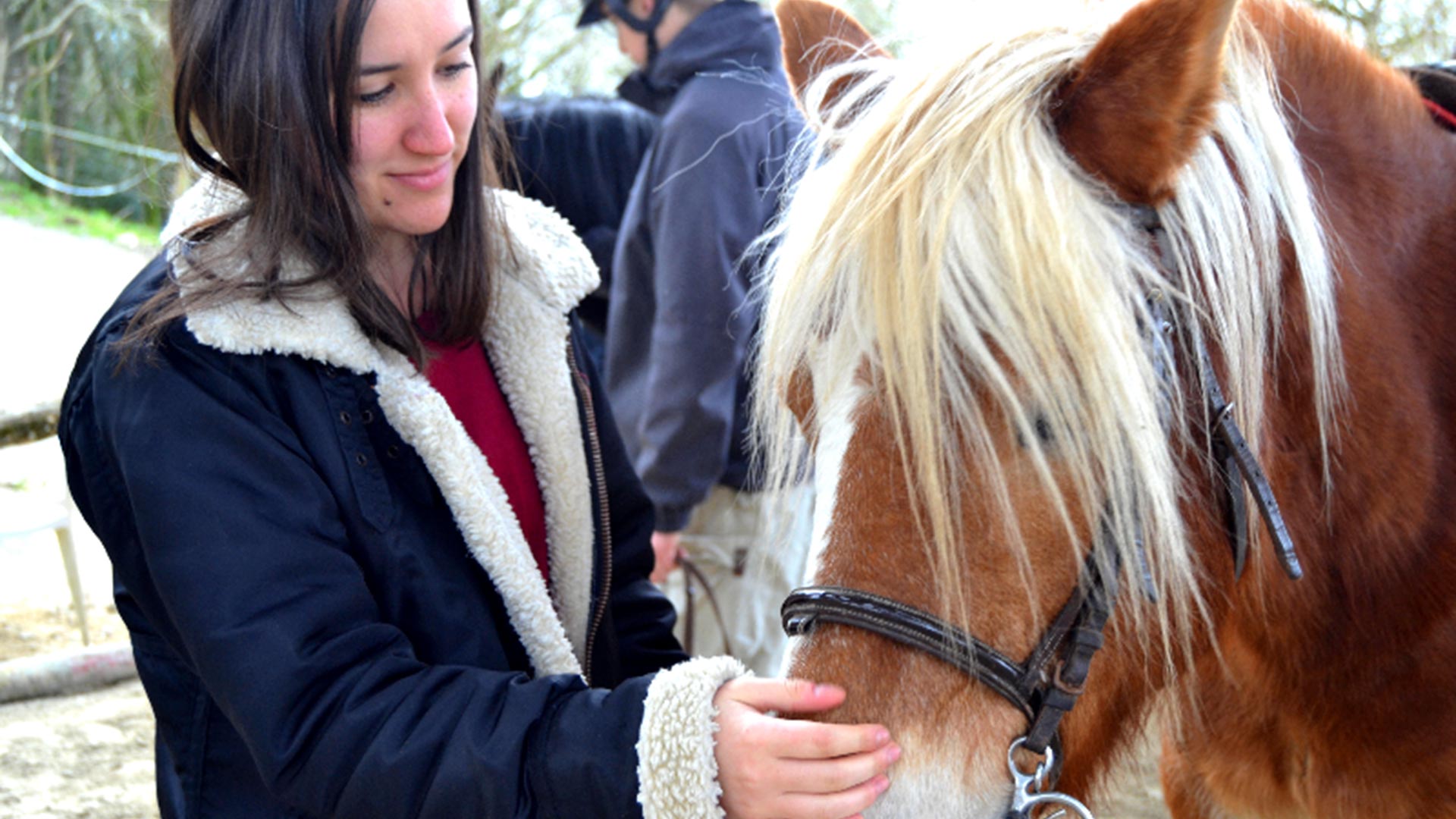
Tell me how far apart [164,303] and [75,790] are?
7.35 ft

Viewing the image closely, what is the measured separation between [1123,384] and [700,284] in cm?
147

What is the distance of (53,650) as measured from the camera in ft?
13.3

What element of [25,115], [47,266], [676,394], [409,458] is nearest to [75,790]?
[676,394]

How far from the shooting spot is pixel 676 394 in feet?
8.25

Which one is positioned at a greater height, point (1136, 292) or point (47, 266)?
point (1136, 292)

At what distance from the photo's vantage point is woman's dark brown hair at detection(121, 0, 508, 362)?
1302 mm

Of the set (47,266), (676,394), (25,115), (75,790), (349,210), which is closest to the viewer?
(349,210)

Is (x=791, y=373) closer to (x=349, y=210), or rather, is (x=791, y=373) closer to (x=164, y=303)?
(x=349, y=210)

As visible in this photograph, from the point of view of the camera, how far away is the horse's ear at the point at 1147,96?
1045mm

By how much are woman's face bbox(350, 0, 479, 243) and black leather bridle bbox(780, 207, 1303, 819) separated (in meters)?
0.70

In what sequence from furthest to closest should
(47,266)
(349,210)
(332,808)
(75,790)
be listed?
(47,266) → (75,790) → (349,210) → (332,808)

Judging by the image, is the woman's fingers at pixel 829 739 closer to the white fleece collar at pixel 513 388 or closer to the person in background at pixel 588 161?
the white fleece collar at pixel 513 388

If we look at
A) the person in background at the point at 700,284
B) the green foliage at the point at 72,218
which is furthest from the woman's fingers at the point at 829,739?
the green foliage at the point at 72,218

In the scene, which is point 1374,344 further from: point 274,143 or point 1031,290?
point 274,143
